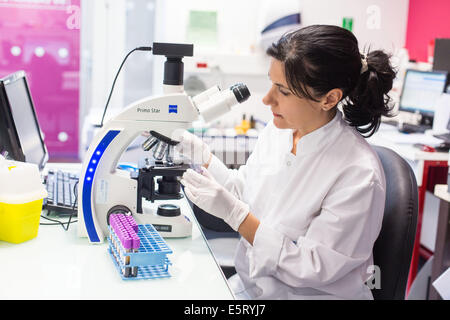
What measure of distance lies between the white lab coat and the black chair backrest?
41 mm

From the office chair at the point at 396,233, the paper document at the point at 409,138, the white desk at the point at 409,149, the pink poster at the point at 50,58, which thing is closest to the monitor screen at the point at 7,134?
the office chair at the point at 396,233

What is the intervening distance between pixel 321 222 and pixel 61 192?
2.79 feet

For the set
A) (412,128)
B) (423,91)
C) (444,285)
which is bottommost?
(444,285)

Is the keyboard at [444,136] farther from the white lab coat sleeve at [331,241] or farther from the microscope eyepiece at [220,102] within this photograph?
the microscope eyepiece at [220,102]

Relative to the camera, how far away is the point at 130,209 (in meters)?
1.48

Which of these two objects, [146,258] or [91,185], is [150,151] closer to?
[91,185]

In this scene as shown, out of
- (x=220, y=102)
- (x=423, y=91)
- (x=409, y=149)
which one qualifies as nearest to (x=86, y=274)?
(x=220, y=102)

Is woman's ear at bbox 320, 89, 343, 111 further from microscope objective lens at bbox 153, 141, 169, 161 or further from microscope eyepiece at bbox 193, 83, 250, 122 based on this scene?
microscope objective lens at bbox 153, 141, 169, 161

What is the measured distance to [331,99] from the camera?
4.58 ft

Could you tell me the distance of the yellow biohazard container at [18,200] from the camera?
1.34 m

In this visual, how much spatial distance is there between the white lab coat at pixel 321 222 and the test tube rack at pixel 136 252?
0.25 metres

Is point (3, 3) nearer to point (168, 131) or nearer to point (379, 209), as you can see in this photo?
point (168, 131)

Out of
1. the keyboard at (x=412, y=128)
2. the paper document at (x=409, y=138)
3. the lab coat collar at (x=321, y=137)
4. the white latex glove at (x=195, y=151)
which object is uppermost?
the lab coat collar at (x=321, y=137)
